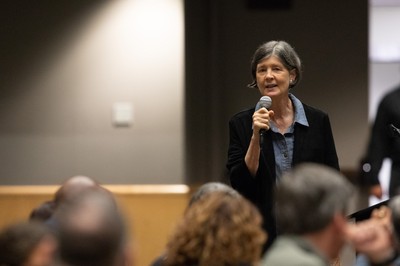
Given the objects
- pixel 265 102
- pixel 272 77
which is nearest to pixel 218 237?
pixel 265 102

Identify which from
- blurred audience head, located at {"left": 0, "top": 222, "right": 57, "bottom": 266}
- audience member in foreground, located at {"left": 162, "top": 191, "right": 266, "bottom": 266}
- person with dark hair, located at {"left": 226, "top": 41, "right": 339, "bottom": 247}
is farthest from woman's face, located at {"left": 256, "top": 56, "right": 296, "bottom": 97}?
blurred audience head, located at {"left": 0, "top": 222, "right": 57, "bottom": 266}

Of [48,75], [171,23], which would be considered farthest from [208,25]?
[48,75]

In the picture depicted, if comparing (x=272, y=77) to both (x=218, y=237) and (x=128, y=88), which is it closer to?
(x=218, y=237)

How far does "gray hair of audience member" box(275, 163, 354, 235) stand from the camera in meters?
2.99

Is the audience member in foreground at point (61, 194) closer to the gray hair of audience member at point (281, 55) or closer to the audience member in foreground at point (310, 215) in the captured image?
the gray hair of audience member at point (281, 55)

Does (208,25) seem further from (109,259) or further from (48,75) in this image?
(109,259)

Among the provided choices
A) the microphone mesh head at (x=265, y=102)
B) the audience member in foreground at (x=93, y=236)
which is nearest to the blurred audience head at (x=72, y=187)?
the microphone mesh head at (x=265, y=102)

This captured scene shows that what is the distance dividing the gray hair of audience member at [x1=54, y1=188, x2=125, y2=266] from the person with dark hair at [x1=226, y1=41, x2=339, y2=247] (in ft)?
6.26

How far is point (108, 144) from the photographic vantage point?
292 inches

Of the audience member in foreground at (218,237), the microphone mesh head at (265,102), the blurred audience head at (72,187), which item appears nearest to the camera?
the audience member in foreground at (218,237)

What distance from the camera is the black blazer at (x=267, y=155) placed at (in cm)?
461

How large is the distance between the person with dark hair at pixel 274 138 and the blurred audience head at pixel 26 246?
165 cm

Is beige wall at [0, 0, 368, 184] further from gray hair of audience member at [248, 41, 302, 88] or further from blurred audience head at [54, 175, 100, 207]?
blurred audience head at [54, 175, 100, 207]

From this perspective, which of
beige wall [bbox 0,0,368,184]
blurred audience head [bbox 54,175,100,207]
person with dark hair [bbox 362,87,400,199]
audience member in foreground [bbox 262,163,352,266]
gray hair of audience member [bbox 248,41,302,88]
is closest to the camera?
audience member in foreground [bbox 262,163,352,266]
